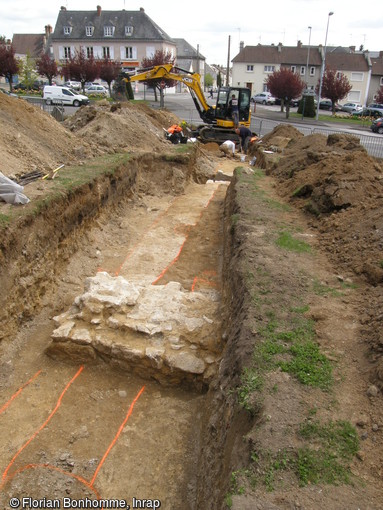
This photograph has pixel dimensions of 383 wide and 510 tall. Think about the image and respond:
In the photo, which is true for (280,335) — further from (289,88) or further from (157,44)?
(157,44)

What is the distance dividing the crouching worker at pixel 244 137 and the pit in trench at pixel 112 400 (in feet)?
50.9

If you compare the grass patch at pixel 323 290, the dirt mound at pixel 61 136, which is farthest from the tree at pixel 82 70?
the grass patch at pixel 323 290

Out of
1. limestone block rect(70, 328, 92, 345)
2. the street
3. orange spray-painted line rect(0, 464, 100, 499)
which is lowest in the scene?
orange spray-painted line rect(0, 464, 100, 499)

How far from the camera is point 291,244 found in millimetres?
8258

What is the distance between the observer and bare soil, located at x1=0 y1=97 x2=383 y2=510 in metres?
4.00

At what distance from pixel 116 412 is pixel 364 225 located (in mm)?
5786

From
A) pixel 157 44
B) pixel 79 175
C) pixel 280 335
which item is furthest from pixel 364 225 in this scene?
pixel 157 44

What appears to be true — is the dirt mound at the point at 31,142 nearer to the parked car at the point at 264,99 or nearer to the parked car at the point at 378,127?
the parked car at the point at 378,127

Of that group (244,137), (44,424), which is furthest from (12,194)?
(244,137)

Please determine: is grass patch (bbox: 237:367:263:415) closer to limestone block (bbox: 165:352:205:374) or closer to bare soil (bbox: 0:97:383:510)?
bare soil (bbox: 0:97:383:510)

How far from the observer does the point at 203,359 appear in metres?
6.29

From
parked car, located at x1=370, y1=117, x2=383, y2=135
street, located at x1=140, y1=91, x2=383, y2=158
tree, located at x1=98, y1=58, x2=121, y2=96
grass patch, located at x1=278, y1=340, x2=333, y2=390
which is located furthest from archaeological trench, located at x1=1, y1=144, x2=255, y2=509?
tree, located at x1=98, y1=58, x2=121, y2=96

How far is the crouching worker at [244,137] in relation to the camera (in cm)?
2280

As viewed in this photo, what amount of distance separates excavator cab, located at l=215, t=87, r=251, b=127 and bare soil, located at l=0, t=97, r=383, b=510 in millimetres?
11889
